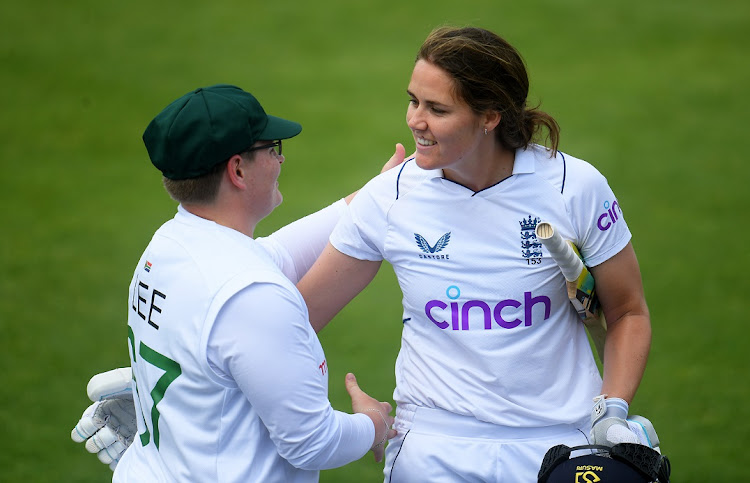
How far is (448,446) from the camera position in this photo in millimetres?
2900

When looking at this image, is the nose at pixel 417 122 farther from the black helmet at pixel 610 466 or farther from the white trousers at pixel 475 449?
the black helmet at pixel 610 466

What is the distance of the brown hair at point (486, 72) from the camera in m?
2.76

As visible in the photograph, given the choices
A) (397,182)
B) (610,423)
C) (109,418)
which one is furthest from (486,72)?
(109,418)

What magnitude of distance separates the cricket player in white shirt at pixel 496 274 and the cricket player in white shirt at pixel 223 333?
0.38 meters

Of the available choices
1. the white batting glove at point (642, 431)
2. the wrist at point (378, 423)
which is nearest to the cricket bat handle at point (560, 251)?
the white batting glove at point (642, 431)

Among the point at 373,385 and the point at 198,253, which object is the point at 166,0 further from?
the point at 198,253

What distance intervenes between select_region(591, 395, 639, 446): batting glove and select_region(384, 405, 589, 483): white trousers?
19cm

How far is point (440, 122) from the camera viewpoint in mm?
2805

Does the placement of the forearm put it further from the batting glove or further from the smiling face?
the smiling face

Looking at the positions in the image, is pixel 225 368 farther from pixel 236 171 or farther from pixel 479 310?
pixel 479 310

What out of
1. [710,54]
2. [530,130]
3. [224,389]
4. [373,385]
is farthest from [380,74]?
[224,389]

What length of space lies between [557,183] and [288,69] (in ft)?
24.7

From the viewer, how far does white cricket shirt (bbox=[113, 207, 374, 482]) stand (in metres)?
2.33

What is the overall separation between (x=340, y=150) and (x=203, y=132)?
6.10m
